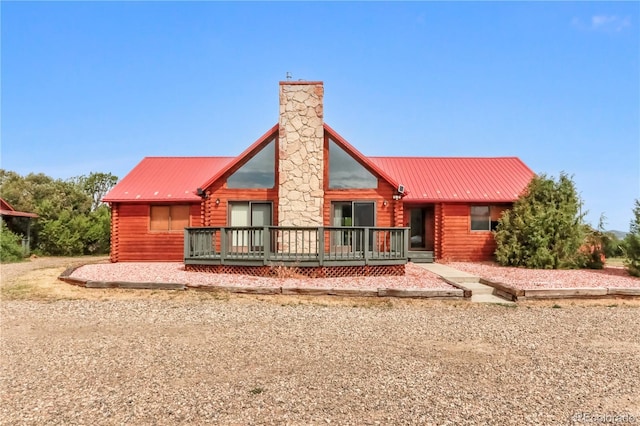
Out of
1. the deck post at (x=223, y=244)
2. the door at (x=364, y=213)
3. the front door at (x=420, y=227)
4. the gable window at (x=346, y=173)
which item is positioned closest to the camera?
the deck post at (x=223, y=244)

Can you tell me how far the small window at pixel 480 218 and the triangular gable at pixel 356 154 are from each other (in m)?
5.20

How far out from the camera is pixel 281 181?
15914 millimetres

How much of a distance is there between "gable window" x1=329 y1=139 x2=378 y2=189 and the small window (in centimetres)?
583

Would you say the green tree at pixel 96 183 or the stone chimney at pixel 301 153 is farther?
the green tree at pixel 96 183

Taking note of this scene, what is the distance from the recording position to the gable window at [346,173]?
1731cm

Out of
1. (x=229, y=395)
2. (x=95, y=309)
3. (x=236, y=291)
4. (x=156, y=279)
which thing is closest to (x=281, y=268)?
(x=236, y=291)

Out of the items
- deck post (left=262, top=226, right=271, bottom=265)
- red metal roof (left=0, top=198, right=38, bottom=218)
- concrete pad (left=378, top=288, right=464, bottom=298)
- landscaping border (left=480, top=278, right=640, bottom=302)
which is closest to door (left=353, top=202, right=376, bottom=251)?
deck post (left=262, top=226, right=271, bottom=265)

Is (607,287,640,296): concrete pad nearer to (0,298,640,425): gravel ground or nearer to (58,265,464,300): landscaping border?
(0,298,640,425): gravel ground

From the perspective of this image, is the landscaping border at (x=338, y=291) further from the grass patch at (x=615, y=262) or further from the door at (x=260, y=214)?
the grass patch at (x=615, y=262)

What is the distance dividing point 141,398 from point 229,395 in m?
0.98

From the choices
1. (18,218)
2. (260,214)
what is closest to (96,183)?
(18,218)

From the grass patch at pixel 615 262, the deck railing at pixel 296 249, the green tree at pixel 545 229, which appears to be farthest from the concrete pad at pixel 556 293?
the grass patch at pixel 615 262

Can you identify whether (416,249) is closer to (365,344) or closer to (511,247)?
(511,247)

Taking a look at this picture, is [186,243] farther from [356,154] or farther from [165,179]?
[165,179]
